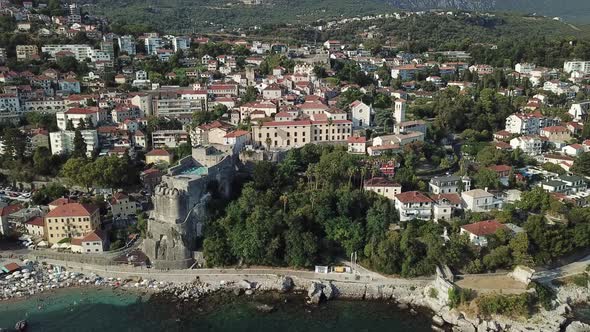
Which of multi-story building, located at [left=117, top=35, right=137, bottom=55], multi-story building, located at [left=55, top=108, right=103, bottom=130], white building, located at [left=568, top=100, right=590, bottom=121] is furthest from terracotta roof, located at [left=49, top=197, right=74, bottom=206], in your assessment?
white building, located at [left=568, top=100, right=590, bottom=121]

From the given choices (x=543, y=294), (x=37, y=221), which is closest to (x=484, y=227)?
(x=543, y=294)

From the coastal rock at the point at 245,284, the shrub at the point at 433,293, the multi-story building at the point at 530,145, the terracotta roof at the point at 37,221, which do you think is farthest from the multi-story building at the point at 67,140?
the multi-story building at the point at 530,145

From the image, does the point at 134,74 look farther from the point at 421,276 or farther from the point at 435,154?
the point at 421,276

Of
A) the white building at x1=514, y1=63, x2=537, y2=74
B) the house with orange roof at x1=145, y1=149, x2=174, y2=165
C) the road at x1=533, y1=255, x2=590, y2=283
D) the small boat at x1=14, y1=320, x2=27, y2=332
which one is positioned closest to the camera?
the small boat at x1=14, y1=320, x2=27, y2=332

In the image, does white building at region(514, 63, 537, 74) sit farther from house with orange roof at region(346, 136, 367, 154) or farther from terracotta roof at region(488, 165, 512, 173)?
house with orange roof at region(346, 136, 367, 154)

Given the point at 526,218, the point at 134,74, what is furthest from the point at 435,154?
the point at 134,74

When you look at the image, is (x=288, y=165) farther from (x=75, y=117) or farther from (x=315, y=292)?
(x=75, y=117)
